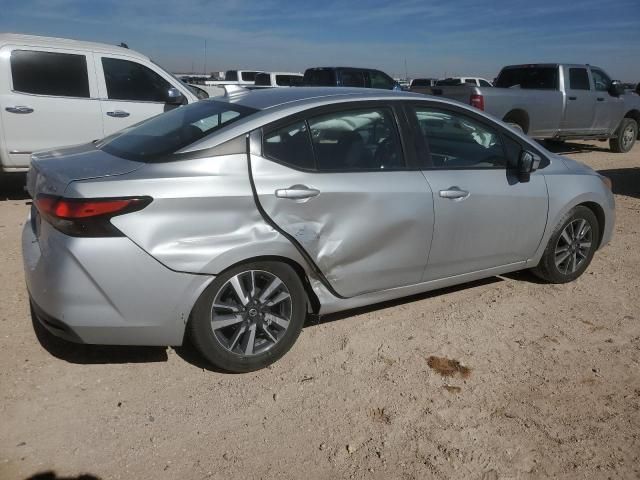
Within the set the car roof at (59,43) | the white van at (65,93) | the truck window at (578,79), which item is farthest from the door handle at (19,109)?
the truck window at (578,79)

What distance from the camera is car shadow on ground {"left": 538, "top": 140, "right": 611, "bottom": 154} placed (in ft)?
46.7

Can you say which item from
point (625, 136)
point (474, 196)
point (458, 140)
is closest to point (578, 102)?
point (625, 136)

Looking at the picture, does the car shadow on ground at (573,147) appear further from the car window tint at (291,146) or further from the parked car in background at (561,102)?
the car window tint at (291,146)

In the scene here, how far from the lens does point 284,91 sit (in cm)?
371

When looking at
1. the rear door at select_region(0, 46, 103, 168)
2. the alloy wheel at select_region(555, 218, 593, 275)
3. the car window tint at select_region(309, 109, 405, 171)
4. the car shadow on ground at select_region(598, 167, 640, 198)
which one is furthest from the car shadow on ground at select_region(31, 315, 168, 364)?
the car shadow on ground at select_region(598, 167, 640, 198)

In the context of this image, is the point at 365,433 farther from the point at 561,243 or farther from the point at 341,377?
the point at 561,243

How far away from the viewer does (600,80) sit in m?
12.9

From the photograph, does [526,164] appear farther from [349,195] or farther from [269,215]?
[269,215]

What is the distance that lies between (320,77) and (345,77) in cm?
68

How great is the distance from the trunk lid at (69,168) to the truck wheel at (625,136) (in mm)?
13191

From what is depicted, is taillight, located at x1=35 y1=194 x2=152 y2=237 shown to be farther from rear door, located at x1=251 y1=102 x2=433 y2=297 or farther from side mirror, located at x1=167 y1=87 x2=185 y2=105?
side mirror, located at x1=167 y1=87 x2=185 y2=105

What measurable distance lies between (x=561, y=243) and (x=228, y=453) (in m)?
3.18

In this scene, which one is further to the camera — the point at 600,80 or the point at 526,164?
the point at 600,80

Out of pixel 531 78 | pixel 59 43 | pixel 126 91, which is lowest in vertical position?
pixel 126 91
